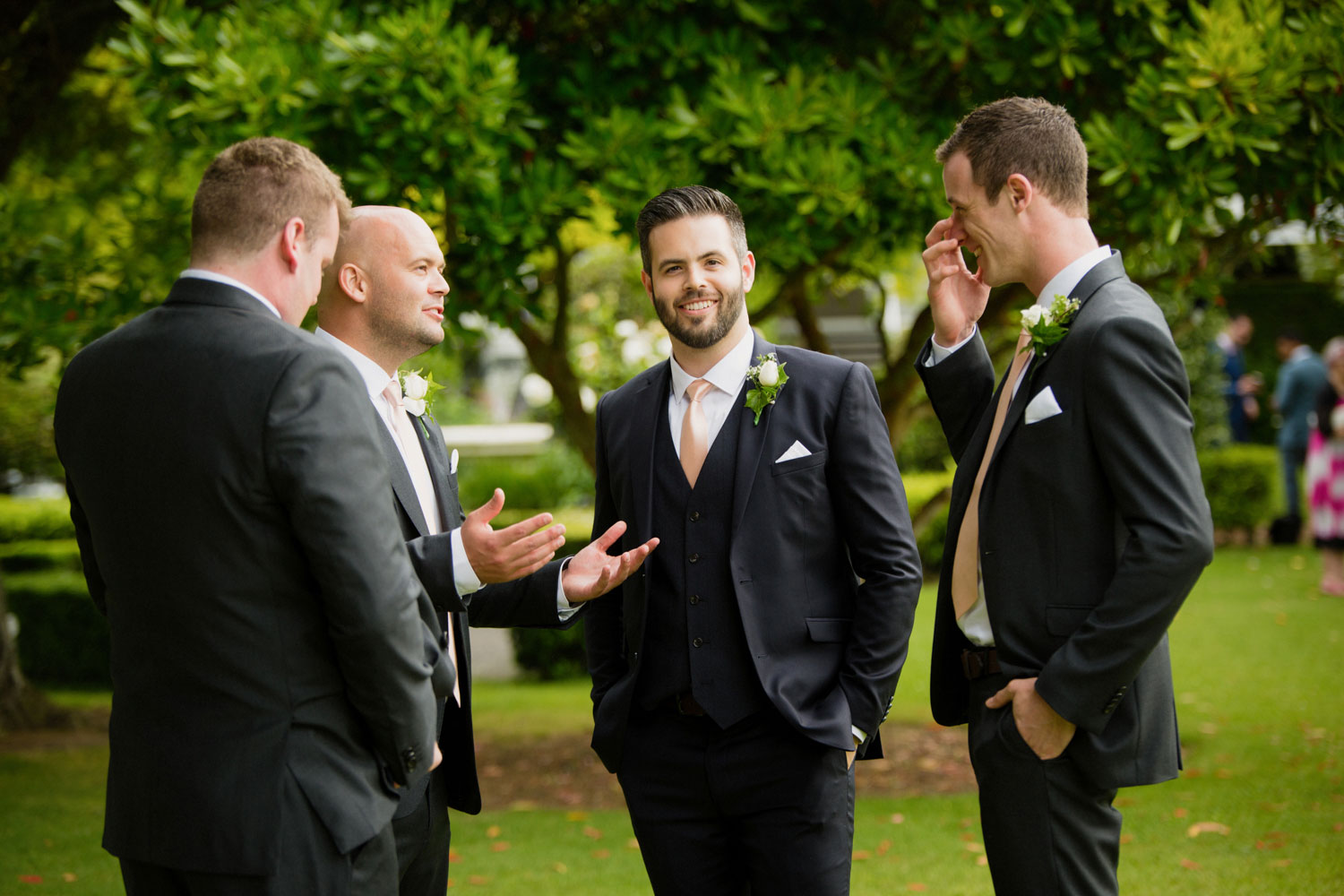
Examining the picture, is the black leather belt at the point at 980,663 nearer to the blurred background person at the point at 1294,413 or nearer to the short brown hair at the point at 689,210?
the short brown hair at the point at 689,210

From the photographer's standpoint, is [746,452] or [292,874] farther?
[746,452]

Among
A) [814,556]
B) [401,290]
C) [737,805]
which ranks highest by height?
[401,290]

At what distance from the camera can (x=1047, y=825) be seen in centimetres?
278

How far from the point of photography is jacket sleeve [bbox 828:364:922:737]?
327 centimetres

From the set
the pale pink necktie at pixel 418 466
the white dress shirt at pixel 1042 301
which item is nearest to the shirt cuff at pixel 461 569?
the pale pink necktie at pixel 418 466

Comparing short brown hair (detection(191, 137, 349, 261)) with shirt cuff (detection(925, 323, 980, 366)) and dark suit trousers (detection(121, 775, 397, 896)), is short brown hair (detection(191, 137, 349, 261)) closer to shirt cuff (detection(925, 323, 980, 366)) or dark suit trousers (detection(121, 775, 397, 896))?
dark suit trousers (detection(121, 775, 397, 896))

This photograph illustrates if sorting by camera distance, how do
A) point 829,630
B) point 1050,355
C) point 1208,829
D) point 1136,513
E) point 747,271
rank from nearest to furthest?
point 1136,513 → point 1050,355 → point 829,630 → point 747,271 → point 1208,829

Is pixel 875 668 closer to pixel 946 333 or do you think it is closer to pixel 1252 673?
pixel 946 333

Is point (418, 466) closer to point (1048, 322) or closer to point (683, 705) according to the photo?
point (683, 705)

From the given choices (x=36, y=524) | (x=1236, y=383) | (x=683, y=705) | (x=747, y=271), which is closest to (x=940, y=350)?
(x=747, y=271)

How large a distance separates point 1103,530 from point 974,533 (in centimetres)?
37

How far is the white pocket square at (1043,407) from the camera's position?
2.80 m

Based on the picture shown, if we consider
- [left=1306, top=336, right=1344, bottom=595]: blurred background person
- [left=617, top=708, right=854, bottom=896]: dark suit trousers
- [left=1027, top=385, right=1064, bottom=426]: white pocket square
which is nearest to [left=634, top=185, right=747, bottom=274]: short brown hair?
[left=1027, top=385, right=1064, bottom=426]: white pocket square

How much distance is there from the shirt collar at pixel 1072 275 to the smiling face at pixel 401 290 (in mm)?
1618
